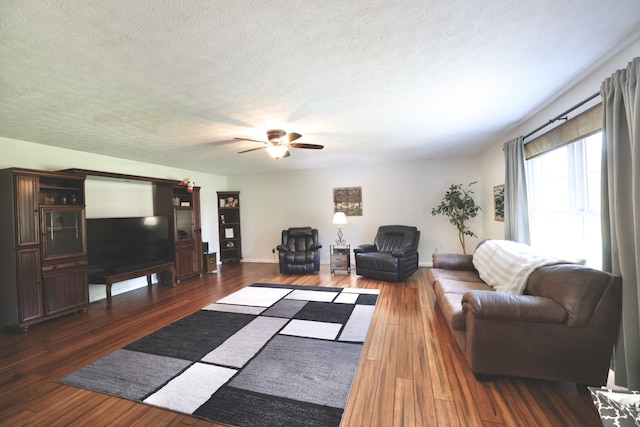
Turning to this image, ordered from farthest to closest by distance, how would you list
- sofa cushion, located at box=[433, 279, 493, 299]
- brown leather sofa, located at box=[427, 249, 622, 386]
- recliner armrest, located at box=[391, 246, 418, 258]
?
recliner armrest, located at box=[391, 246, 418, 258] < sofa cushion, located at box=[433, 279, 493, 299] < brown leather sofa, located at box=[427, 249, 622, 386]

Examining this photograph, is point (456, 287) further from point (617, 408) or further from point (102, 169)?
point (102, 169)

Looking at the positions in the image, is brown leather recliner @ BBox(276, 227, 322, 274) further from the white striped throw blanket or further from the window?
the window

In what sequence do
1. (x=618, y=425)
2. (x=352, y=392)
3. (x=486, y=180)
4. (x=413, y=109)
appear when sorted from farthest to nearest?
(x=486, y=180), (x=413, y=109), (x=352, y=392), (x=618, y=425)

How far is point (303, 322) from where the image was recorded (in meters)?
3.03

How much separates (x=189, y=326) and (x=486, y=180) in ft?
18.6

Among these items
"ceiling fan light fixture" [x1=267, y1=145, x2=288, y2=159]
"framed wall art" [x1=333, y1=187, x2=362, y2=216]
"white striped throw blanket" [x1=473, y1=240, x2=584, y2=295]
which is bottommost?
"white striped throw blanket" [x1=473, y1=240, x2=584, y2=295]

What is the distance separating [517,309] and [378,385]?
1.16 m

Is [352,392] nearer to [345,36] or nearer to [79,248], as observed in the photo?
[345,36]

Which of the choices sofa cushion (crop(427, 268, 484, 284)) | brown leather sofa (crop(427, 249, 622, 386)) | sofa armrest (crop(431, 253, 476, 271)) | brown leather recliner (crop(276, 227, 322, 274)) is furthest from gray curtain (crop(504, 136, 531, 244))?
brown leather recliner (crop(276, 227, 322, 274))

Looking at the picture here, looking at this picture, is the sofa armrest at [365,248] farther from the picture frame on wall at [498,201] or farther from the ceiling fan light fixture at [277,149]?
the ceiling fan light fixture at [277,149]

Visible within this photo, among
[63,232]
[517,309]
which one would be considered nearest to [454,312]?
[517,309]

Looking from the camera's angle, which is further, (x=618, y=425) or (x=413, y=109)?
(x=413, y=109)

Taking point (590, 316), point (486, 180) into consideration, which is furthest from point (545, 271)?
point (486, 180)

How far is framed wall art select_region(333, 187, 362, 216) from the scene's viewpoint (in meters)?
6.20
